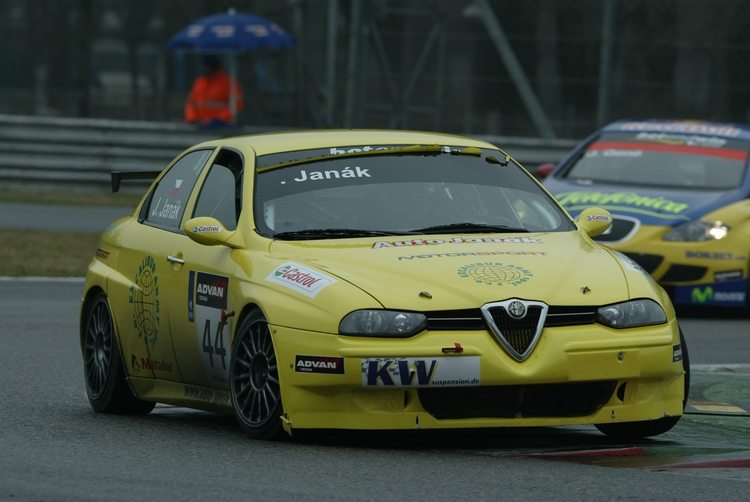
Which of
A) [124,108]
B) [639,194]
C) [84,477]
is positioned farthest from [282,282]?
[124,108]

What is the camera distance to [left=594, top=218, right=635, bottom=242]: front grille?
1398 cm

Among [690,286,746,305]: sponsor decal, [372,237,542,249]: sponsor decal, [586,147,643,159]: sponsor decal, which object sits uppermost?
[372,237,542,249]: sponsor decal

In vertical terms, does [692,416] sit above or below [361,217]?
below

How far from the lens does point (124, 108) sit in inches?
920

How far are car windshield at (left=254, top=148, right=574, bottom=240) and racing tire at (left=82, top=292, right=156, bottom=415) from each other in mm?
1303

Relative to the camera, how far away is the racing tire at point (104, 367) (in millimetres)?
9117

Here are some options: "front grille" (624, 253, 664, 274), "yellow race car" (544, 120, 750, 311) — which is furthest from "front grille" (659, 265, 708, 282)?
"front grille" (624, 253, 664, 274)

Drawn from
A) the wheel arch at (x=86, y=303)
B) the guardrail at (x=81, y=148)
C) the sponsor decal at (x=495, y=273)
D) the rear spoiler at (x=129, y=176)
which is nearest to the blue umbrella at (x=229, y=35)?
the guardrail at (x=81, y=148)

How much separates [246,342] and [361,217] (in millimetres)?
895

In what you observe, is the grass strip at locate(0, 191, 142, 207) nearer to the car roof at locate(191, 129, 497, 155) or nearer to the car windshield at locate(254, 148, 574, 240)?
the car roof at locate(191, 129, 497, 155)

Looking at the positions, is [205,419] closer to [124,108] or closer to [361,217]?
[361,217]

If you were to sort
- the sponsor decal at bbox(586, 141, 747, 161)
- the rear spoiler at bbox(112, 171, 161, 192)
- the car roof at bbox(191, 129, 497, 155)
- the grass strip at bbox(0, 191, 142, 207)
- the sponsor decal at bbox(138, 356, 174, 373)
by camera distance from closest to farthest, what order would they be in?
the sponsor decal at bbox(138, 356, 174, 373), the car roof at bbox(191, 129, 497, 155), the rear spoiler at bbox(112, 171, 161, 192), the sponsor decal at bbox(586, 141, 747, 161), the grass strip at bbox(0, 191, 142, 207)

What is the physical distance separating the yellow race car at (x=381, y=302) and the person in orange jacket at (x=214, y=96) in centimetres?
1342

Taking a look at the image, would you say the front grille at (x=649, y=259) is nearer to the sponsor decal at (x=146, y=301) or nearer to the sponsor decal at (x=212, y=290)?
the sponsor decal at (x=146, y=301)
